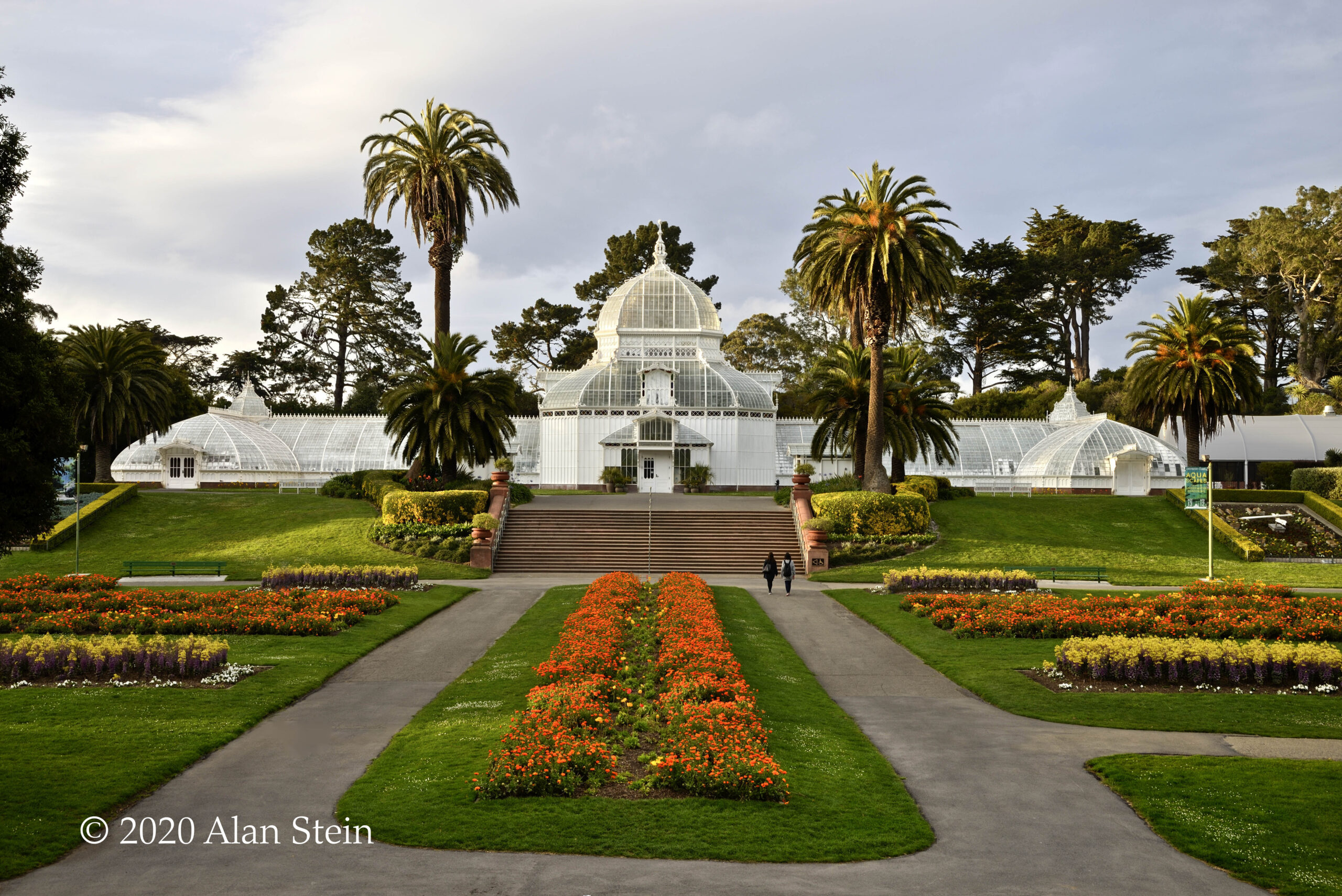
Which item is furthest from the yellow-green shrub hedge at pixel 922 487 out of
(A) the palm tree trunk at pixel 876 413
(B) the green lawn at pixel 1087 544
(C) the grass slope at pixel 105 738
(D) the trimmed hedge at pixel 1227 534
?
(C) the grass slope at pixel 105 738

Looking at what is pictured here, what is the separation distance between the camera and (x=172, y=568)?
34.8 metres

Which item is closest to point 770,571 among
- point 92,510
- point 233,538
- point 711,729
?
point 711,729

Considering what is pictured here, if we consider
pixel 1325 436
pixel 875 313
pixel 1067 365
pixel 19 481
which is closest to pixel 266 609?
pixel 19 481

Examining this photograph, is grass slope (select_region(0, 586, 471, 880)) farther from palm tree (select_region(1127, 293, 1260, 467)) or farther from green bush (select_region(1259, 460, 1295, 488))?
green bush (select_region(1259, 460, 1295, 488))

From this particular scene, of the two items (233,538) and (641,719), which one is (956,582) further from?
(233,538)

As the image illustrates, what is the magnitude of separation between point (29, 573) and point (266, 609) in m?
15.9

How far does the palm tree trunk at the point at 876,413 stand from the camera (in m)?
42.0

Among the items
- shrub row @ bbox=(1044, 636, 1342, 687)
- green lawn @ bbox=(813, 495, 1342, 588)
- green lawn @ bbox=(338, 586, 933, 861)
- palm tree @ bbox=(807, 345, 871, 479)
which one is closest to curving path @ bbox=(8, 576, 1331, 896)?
green lawn @ bbox=(338, 586, 933, 861)

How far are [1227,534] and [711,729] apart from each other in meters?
38.4

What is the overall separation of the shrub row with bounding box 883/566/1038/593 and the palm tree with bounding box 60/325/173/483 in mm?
38310

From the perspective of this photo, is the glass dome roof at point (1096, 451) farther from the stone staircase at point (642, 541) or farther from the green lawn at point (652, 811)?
the green lawn at point (652, 811)

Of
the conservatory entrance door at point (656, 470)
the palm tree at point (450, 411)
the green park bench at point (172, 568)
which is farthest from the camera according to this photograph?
the conservatory entrance door at point (656, 470)

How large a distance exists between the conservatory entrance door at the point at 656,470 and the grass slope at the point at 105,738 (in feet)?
124

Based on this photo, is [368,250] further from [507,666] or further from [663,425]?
[507,666]
